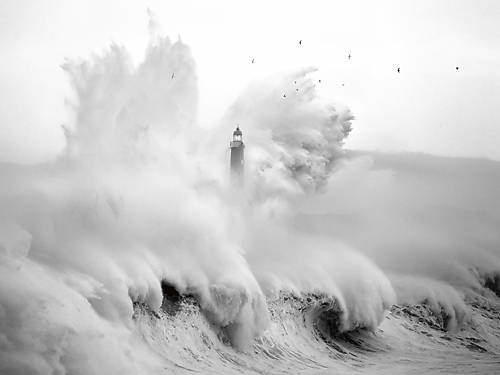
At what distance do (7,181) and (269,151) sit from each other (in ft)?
39.7

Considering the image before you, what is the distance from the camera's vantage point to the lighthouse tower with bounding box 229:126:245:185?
1129 inches

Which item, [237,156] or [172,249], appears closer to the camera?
[172,249]

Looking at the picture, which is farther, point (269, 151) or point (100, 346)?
point (269, 151)

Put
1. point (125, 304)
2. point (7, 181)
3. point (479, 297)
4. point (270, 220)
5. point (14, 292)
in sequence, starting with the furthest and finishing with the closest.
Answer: point (479, 297), point (270, 220), point (7, 181), point (125, 304), point (14, 292)

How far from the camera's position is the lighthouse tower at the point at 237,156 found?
28.7 metres

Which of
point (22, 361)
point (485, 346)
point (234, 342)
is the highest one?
point (485, 346)

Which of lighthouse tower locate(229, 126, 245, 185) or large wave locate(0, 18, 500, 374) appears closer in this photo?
large wave locate(0, 18, 500, 374)

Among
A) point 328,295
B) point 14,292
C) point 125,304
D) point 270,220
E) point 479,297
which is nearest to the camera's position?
point 14,292

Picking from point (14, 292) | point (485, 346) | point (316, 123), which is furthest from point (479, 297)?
point (14, 292)

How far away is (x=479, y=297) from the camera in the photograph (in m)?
40.2

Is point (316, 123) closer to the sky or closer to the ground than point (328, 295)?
closer to the sky

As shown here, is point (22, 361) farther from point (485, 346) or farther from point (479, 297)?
point (479, 297)

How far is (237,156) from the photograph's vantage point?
2920 cm

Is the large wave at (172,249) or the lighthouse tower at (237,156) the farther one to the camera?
the lighthouse tower at (237,156)
